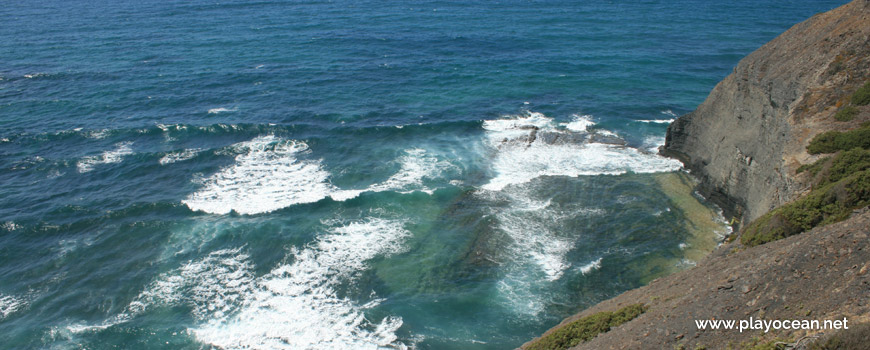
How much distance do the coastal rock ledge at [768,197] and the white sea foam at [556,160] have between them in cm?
313

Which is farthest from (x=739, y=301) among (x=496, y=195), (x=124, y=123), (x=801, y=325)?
(x=124, y=123)

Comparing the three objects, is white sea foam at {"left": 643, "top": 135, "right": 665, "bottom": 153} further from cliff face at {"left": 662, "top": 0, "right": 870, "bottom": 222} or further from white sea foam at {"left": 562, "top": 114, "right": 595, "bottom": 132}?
cliff face at {"left": 662, "top": 0, "right": 870, "bottom": 222}

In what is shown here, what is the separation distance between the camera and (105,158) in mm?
49188

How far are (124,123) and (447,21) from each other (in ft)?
214

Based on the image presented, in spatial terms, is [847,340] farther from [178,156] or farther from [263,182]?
[178,156]

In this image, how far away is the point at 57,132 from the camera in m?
53.8

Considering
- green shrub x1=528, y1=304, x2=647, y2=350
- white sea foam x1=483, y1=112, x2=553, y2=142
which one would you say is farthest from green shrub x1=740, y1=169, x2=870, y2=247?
white sea foam x1=483, y1=112, x2=553, y2=142

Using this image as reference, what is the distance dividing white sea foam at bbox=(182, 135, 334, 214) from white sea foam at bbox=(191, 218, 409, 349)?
318 inches

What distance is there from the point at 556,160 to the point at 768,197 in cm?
1946

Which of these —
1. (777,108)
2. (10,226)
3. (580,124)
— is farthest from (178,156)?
(777,108)

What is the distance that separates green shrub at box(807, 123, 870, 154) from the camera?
80.9 ft

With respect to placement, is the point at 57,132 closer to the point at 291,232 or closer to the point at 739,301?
the point at 291,232

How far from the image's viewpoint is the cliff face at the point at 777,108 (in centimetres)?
2845

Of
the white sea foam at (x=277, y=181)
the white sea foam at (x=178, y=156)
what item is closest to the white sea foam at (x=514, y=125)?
the white sea foam at (x=277, y=181)
